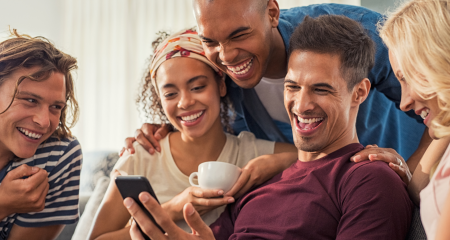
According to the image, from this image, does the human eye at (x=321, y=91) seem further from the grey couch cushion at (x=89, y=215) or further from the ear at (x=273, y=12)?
the grey couch cushion at (x=89, y=215)

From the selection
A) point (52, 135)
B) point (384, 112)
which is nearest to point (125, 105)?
point (52, 135)

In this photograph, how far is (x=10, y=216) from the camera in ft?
5.82

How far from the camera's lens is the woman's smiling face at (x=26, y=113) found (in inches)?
65.1

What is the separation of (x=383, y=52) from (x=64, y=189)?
4.85 ft

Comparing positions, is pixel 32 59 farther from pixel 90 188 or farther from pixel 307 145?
pixel 90 188

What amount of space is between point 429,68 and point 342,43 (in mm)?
417

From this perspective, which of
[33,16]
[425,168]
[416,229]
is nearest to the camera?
[416,229]

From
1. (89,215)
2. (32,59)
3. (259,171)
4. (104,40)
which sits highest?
(32,59)

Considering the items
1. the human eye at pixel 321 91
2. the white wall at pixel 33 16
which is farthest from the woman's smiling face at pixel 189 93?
the white wall at pixel 33 16

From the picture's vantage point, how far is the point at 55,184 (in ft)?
6.07

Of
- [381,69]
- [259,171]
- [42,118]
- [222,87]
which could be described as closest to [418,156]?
[381,69]

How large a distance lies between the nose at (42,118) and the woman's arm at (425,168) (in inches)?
52.1

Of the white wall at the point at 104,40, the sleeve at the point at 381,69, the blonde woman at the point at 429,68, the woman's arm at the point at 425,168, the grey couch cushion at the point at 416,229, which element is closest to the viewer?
the blonde woman at the point at 429,68

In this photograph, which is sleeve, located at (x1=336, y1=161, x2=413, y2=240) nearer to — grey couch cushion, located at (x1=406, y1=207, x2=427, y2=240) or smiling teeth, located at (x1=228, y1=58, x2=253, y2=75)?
grey couch cushion, located at (x1=406, y1=207, x2=427, y2=240)
